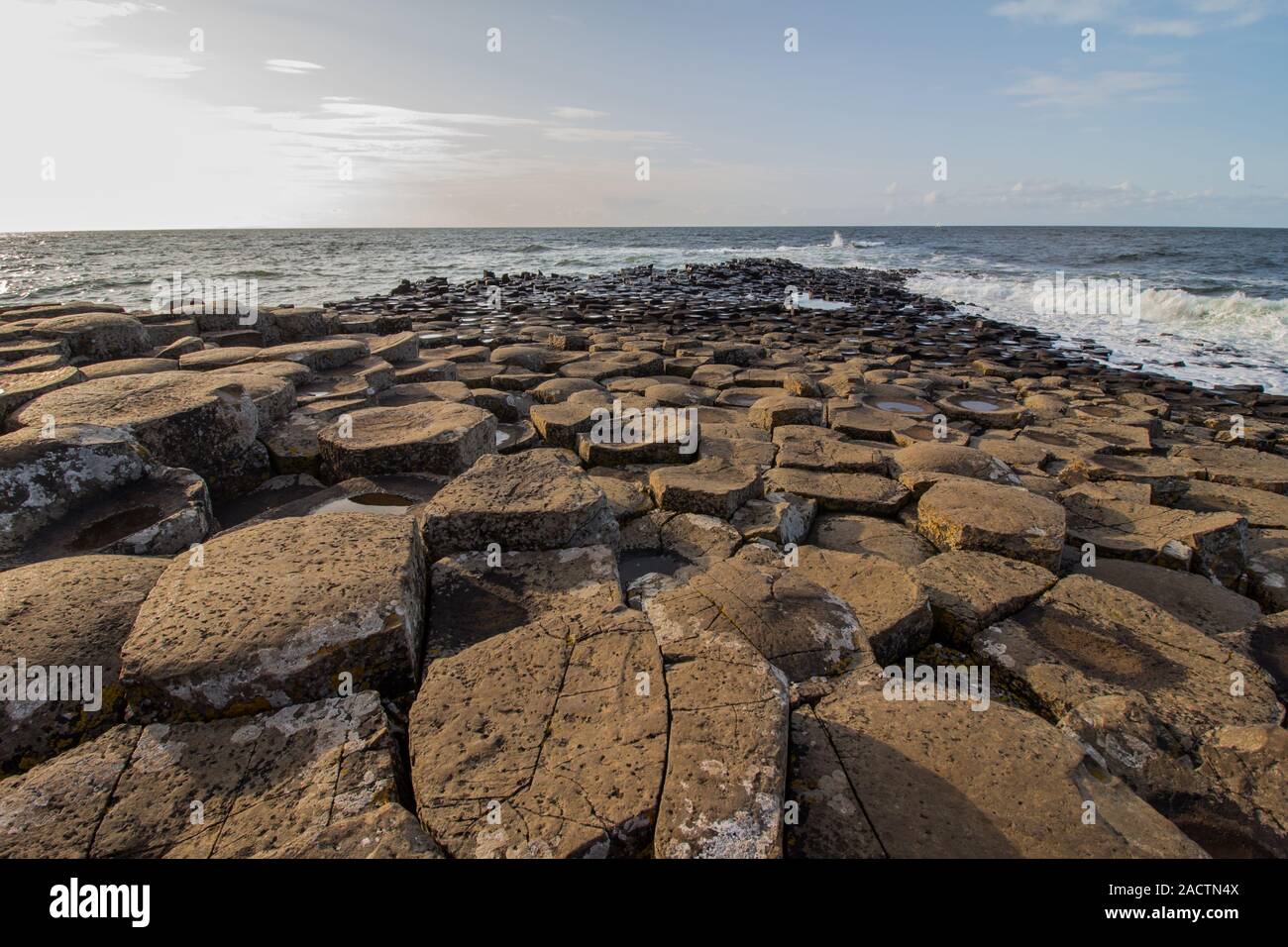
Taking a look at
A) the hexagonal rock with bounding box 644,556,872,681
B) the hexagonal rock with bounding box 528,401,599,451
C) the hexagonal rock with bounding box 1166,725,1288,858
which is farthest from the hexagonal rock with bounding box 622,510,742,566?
the hexagonal rock with bounding box 1166,725,1288,858

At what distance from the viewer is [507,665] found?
1.99m

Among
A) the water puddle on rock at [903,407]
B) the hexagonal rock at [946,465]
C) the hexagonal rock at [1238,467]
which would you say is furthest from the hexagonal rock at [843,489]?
the hexagonal rock at [1238,467]

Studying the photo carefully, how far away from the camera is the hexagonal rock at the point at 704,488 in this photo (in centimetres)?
360

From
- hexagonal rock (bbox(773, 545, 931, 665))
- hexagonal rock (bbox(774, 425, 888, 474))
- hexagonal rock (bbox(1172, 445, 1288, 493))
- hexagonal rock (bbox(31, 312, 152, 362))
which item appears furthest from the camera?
hexagonal rock (bbox(31, 312, 152, 362))

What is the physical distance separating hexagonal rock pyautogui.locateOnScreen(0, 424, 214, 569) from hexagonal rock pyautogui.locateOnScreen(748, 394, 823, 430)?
4012 mm

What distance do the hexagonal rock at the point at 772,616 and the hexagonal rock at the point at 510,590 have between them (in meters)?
0.25

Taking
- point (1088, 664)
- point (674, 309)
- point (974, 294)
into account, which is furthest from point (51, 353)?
point (974, 294)

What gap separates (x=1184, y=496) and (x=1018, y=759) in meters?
4.19

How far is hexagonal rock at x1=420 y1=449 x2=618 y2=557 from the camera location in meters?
2.67

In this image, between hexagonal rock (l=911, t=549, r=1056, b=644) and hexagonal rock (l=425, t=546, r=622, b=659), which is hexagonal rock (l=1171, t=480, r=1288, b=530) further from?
hexagonal rock (l=425, t=546, r=622, b=659)

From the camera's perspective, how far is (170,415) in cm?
338

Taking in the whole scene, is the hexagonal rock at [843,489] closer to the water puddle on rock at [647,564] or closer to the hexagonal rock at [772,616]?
the water puddle on rock at [647,564]
